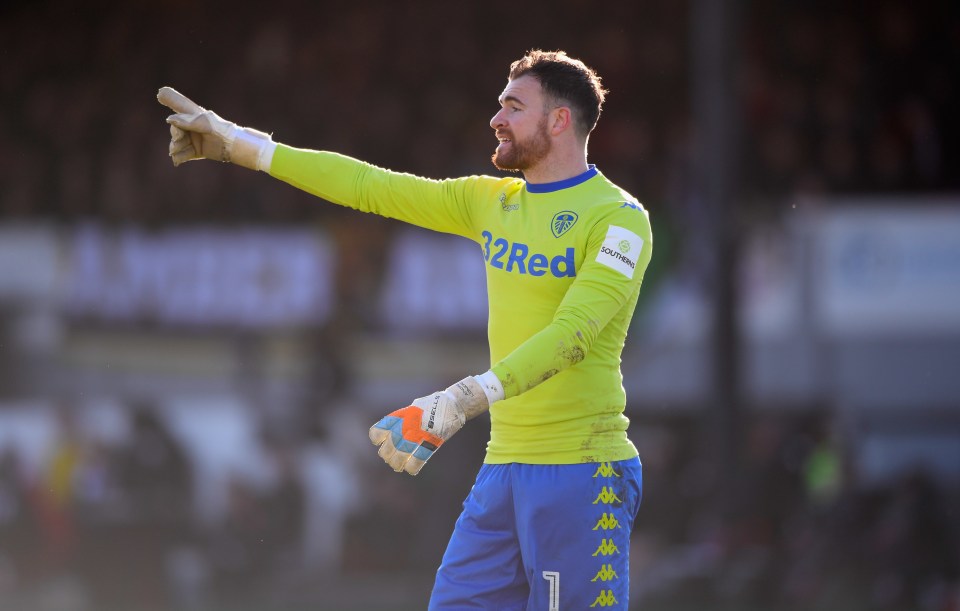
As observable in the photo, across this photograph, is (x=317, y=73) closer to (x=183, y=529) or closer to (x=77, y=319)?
(x=77, y=319)

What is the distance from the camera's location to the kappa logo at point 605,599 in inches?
177

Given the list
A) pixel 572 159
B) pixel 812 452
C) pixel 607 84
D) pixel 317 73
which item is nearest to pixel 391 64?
pixel 317 73

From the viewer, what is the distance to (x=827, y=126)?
514 inches

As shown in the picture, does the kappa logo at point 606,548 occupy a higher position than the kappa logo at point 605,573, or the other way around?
the kappa logo at point 606,548

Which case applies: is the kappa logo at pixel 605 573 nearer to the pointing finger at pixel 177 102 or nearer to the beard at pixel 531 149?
the beard at pixel 531 149

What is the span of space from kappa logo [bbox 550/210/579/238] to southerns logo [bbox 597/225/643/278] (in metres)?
0.14

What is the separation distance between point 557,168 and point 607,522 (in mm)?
1195

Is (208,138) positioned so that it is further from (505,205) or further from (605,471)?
(605,471)

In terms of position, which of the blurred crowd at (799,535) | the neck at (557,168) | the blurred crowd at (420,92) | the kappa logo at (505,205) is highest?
the blurred crowd at (420,92)

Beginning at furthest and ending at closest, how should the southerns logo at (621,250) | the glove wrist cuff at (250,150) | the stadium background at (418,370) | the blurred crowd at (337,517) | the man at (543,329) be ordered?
the stadium background at (418,370) < the blurred crowd at (337,517) < the glove wrist cuff at (250,150) < the man at (543,329) < the southerns logo at (621,250)

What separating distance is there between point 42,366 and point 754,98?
7.18 meters

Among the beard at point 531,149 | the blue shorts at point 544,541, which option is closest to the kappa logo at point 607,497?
the blue shorts at point 544,541

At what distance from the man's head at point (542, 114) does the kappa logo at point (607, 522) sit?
46.9 inches

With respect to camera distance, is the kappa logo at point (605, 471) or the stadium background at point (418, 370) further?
the stadium background at point (418, 370)
